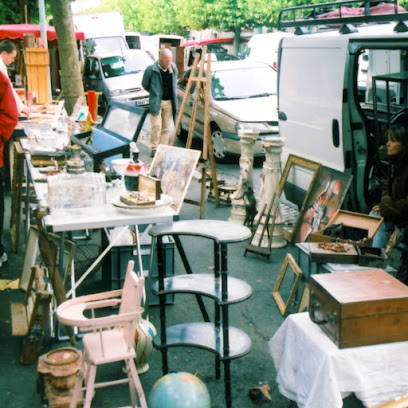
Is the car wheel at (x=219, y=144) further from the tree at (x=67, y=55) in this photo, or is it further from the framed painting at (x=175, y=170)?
the framed painting at (x=175, y=170)

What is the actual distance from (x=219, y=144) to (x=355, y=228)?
6270 millimetres

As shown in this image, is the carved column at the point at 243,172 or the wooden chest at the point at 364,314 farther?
the carved column at the point at 243,172

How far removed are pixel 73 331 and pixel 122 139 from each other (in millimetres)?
2171

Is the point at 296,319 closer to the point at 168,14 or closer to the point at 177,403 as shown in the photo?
the point at 177,403

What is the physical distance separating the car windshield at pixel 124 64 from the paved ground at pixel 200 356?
12.5m

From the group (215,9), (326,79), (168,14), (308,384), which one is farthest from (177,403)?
(168,14)

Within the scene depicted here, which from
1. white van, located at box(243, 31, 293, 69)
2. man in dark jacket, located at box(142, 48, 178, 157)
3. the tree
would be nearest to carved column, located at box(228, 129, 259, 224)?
man in dark jacket, located at box(142, 48, 178, 157)

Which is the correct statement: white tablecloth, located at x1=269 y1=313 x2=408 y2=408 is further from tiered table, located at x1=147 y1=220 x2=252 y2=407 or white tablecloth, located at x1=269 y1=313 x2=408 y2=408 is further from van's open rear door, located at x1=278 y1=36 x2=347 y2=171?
van's open rear door, located at x1=278 y1=36 x2=347 y2=171

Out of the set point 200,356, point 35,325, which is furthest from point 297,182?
point 35,325

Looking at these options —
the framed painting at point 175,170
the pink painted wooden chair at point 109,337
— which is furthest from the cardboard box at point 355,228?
the pink painted wooden chair at point 109,337

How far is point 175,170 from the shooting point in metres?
6.05

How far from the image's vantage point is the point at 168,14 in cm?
5144

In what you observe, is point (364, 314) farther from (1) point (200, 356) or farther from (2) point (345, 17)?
(2) point (345, 17)

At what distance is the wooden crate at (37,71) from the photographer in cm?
1027
